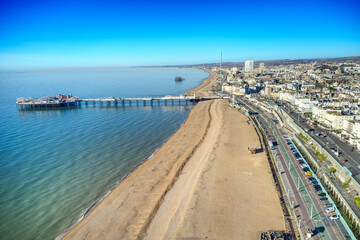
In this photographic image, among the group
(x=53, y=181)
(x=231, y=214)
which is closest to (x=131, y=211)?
(x=231, y=214)

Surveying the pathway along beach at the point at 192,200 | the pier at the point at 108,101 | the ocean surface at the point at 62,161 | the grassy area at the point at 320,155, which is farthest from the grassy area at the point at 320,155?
the pier at the point at 108,101

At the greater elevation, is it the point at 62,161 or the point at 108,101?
the point at 108,101

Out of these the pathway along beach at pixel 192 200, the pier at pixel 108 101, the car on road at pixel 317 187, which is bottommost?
the pathway along beach at pixel 192 200

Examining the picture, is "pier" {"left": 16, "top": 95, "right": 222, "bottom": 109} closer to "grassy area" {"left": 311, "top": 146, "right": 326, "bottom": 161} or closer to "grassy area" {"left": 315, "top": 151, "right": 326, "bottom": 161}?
"grassy area" {"left": 311, "top": 146, "right": 326, "bottom": 161}

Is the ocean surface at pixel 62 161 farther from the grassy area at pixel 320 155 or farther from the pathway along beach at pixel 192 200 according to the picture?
the grassy area at pixel 320 155

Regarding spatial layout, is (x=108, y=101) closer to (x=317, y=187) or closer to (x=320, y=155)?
(x=320, y=155)

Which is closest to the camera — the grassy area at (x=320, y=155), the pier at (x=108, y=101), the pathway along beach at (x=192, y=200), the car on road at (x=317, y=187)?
the pathway along beach at (x=192, y=200)

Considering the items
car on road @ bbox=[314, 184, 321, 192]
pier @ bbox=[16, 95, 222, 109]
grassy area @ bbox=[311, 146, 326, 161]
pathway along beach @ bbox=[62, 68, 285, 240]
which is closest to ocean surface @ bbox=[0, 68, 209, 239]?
pathway along beach @ bbox=[62, 68, 285, 240]

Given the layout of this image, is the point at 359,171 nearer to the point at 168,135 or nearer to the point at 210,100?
the point at 168,135

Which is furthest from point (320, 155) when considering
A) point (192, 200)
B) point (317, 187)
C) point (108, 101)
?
point (108, 101)
